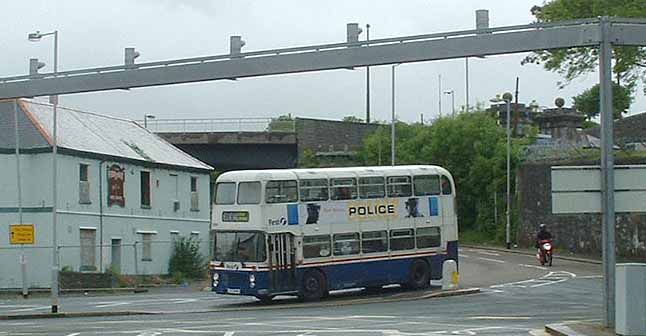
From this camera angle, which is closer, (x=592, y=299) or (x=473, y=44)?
(x=473, y=44)

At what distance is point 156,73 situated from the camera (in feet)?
77.8

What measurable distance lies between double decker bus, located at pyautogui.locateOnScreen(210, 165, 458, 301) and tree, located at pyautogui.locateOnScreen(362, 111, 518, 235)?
111 ft

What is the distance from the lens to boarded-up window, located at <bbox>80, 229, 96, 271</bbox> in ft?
171

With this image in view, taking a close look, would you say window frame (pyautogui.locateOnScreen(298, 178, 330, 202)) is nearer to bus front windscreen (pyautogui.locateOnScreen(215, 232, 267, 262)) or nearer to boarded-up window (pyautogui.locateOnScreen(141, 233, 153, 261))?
bus front windscreen (pyautogui.locateOnScreen(215, 232, 267, 262))

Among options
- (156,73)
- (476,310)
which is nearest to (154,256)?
(476,310)

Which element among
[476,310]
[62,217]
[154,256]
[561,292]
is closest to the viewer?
[476,310]

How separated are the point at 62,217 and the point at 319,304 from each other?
18.0 m

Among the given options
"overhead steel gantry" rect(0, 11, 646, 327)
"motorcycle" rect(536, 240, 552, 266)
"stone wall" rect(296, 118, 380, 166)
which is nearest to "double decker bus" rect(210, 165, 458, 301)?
"motorcycle" rect(536, 240, 552, 266)

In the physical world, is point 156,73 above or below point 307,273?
above

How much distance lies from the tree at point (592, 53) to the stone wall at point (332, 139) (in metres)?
28.5

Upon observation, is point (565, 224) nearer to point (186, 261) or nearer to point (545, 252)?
point (545, 252)

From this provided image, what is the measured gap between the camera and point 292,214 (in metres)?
37.5

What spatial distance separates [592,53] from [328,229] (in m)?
14.2

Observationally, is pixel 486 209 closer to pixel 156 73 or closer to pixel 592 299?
pixel 592 299
